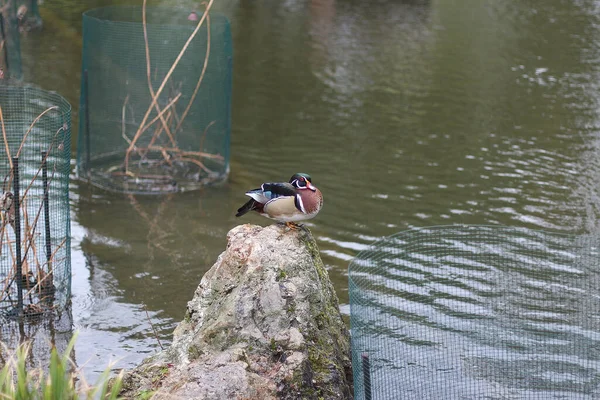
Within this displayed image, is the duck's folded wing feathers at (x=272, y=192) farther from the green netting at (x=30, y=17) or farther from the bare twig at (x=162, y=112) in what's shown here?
the green netting at (x=30, y=17)

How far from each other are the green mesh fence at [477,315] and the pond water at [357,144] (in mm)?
528

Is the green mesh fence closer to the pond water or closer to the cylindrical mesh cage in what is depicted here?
the pond water

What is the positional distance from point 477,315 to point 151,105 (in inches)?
167

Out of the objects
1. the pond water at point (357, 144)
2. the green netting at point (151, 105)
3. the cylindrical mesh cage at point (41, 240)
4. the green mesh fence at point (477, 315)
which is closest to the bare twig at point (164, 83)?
the green netting at point (151, 105)

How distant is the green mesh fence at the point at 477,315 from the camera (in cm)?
574

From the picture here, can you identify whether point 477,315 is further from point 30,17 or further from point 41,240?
point 30,17

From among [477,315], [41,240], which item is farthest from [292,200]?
[41,240]

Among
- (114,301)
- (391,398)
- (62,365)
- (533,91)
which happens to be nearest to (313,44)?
(533,91)

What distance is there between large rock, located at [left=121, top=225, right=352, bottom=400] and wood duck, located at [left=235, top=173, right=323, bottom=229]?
108 mm

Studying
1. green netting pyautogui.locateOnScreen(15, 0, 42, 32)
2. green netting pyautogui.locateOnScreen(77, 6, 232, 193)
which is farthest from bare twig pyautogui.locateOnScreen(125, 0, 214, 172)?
green netting pyautogui.locateOnScreen(15, 0, 42, 32)

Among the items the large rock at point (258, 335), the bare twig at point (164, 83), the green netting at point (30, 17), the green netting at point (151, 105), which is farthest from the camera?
the green netting at point (30, 17)

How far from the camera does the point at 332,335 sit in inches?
199

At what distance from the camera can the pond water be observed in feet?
25.1

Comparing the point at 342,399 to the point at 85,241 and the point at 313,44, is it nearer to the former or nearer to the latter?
the point at 85,241
